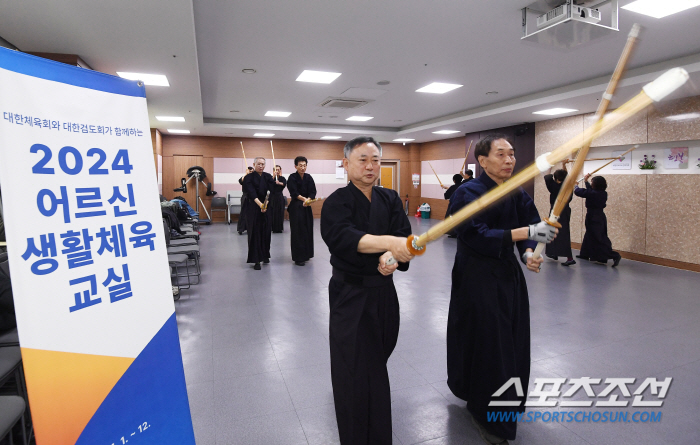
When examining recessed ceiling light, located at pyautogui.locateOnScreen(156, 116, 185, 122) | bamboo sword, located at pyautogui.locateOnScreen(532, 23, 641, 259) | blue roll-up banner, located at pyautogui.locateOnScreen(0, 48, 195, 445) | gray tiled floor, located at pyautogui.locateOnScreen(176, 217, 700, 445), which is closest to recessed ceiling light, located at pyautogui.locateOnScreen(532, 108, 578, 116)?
gray tiled floor, located at pyautogui.locateOnScreen(176, 217, 700, 445)

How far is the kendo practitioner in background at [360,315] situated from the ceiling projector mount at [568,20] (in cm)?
269

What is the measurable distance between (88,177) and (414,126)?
421 inches

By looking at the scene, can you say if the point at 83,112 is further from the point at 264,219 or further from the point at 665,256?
the point at 665,256

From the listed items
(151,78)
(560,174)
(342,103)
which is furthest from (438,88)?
(151,78)

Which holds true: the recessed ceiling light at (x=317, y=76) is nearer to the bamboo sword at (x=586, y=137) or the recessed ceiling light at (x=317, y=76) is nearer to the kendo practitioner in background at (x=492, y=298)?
the kendo practitioner in background at (x=492, y=298)

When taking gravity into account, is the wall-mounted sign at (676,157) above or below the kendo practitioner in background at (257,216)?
above

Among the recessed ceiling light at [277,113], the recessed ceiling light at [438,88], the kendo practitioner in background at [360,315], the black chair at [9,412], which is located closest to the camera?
the black chair at [9,412]

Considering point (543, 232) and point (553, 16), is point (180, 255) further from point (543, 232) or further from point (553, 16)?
point (553, 16)

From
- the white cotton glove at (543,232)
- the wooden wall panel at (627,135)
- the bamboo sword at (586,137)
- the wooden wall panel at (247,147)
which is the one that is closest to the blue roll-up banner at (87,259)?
the bamboo sword at (586,137)

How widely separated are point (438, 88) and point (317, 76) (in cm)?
219

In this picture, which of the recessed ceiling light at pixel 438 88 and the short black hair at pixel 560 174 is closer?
the short black hair at pixel 560 174

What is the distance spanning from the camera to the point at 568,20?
3430 millimetres

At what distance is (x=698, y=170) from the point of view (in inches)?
252

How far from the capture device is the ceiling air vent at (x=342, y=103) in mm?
8039
